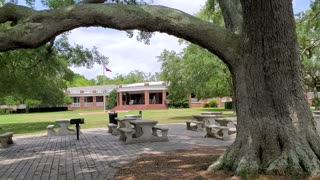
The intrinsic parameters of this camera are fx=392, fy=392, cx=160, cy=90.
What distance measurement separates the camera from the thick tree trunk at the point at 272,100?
656 cm

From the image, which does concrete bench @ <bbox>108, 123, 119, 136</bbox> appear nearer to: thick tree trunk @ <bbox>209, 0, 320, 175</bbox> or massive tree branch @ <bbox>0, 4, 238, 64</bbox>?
thick tree trunk @ <bbox>209, 0, 320, 175</bbox>

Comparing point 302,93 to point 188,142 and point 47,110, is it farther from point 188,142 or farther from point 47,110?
point 47,110

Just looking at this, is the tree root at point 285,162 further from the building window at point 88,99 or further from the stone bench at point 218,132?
the building window at point 88,99

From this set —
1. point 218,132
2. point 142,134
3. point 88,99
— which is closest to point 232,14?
point 142,134

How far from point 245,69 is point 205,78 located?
2121 cm

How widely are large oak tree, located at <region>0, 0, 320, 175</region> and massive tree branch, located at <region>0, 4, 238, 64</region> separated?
0.02m

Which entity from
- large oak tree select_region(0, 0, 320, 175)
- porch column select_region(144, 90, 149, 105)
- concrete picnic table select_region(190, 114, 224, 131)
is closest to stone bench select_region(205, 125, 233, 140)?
concrete picnic table select_region(190, 114, 224, 131)

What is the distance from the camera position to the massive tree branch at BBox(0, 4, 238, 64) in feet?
19.3

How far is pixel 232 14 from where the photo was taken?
26.5 ft

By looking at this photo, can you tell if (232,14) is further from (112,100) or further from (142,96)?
(112,100)

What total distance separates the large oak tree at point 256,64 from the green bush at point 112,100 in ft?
190

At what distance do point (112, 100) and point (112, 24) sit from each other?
5967 cm

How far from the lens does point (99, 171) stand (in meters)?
8.09

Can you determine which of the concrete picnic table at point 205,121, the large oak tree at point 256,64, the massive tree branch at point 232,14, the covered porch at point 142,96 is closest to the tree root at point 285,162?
the large oak tree at point 256,64
